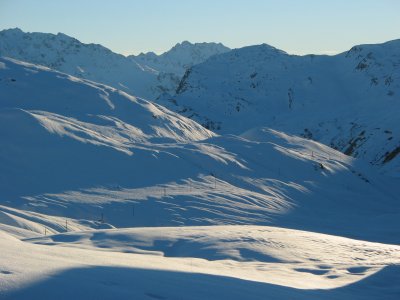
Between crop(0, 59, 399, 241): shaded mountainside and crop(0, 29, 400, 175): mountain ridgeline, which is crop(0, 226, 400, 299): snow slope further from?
crop(0, 29, 400, 175): mountain ridgeline

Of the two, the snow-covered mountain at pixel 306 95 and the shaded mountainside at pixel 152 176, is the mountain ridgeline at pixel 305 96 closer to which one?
the snow-covered mountain at pixel 306 95

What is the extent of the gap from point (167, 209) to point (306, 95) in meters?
75.8

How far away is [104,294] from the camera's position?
24.7 ft

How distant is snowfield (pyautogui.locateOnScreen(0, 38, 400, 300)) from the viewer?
9195mm

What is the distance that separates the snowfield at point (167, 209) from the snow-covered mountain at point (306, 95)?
1011 inches

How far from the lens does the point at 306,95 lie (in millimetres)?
99688

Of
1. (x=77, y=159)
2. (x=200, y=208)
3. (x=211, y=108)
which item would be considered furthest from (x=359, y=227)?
(x=211, y=108)

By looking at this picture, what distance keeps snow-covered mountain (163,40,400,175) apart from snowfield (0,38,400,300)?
2569cm

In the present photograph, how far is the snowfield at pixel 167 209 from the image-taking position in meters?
9.20

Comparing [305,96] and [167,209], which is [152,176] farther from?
[305,96]

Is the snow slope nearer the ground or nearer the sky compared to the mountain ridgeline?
nearer the ground

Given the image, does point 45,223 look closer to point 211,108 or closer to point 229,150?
point 229,150

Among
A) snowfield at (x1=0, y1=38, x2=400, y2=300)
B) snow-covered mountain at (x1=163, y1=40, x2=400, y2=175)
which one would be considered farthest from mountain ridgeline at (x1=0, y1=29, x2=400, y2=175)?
snowfield at (x1=0, y1=38, x2=400, y2=300)

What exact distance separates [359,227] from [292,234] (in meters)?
12.6
